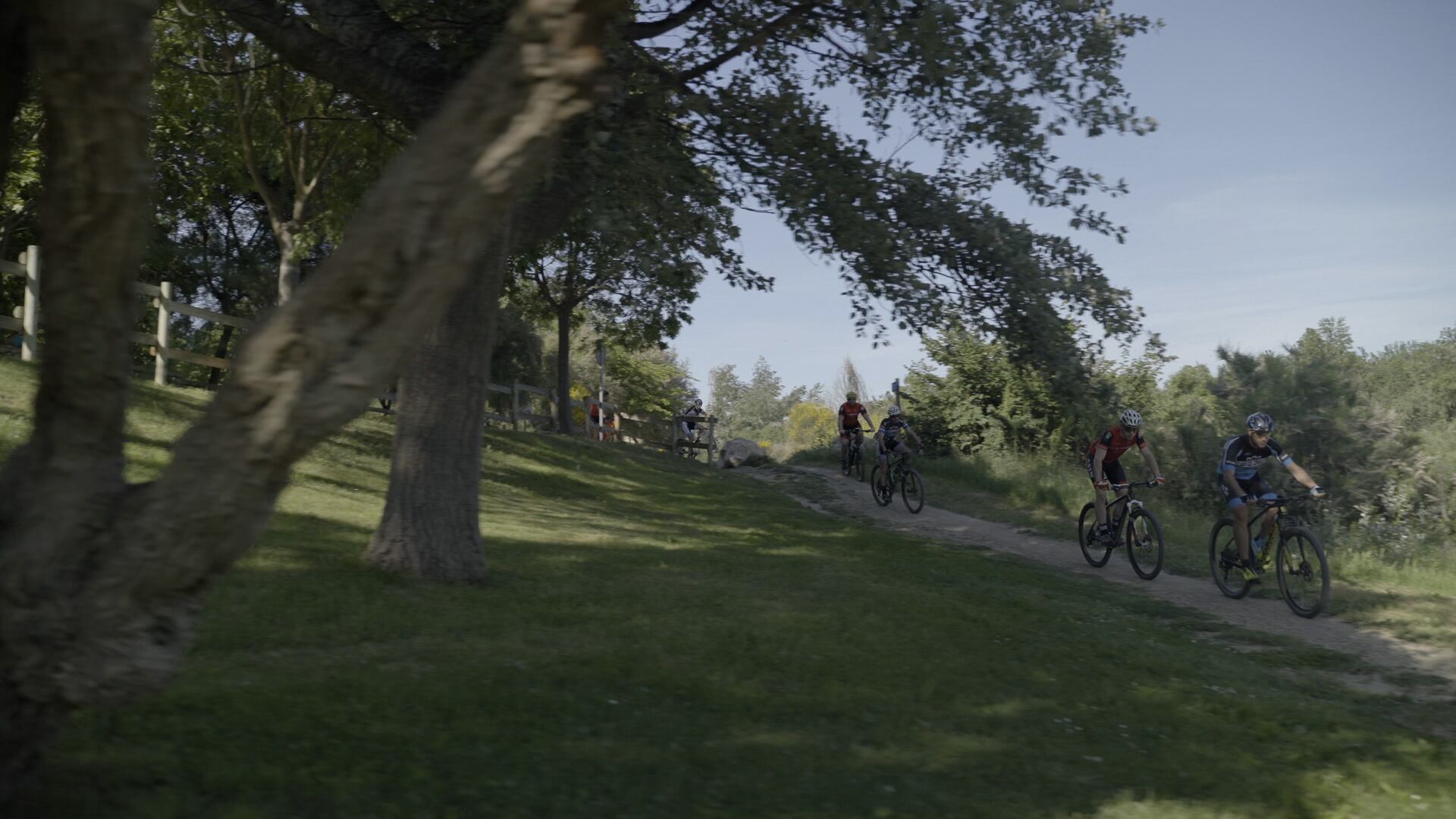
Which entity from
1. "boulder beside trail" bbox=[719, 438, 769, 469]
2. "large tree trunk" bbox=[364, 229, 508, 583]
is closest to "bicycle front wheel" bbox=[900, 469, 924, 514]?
"large tree trunk" bbox=[364, 229, 508, 583]

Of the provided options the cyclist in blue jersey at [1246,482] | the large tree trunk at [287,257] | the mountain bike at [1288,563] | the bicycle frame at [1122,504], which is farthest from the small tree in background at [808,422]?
the cyclist in blue jersey at [1246,482]

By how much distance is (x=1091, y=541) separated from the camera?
587 inches

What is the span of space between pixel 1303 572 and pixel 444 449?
8479mm

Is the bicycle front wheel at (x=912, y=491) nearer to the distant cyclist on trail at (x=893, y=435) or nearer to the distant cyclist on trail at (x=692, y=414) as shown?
the distant cyclist on trail at (x=893, y=435)

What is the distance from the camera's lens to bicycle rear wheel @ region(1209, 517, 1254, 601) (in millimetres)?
12648

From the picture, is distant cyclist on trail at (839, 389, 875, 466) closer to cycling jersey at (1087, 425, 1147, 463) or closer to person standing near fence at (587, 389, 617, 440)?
cycling jersey at (1087, 425, 1147, 463)

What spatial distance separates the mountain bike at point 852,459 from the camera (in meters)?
26.2

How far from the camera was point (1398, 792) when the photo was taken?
19.0 ft

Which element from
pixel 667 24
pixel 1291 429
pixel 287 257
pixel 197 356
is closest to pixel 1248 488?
pixel 667 24

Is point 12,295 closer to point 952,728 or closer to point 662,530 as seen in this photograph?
point 662,530

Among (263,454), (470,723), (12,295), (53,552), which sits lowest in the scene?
(470,723)

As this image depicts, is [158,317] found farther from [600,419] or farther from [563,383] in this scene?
[600,419]

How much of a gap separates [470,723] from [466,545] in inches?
149

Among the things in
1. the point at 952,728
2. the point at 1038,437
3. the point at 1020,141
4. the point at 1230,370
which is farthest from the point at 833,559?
the point at 1038,437
